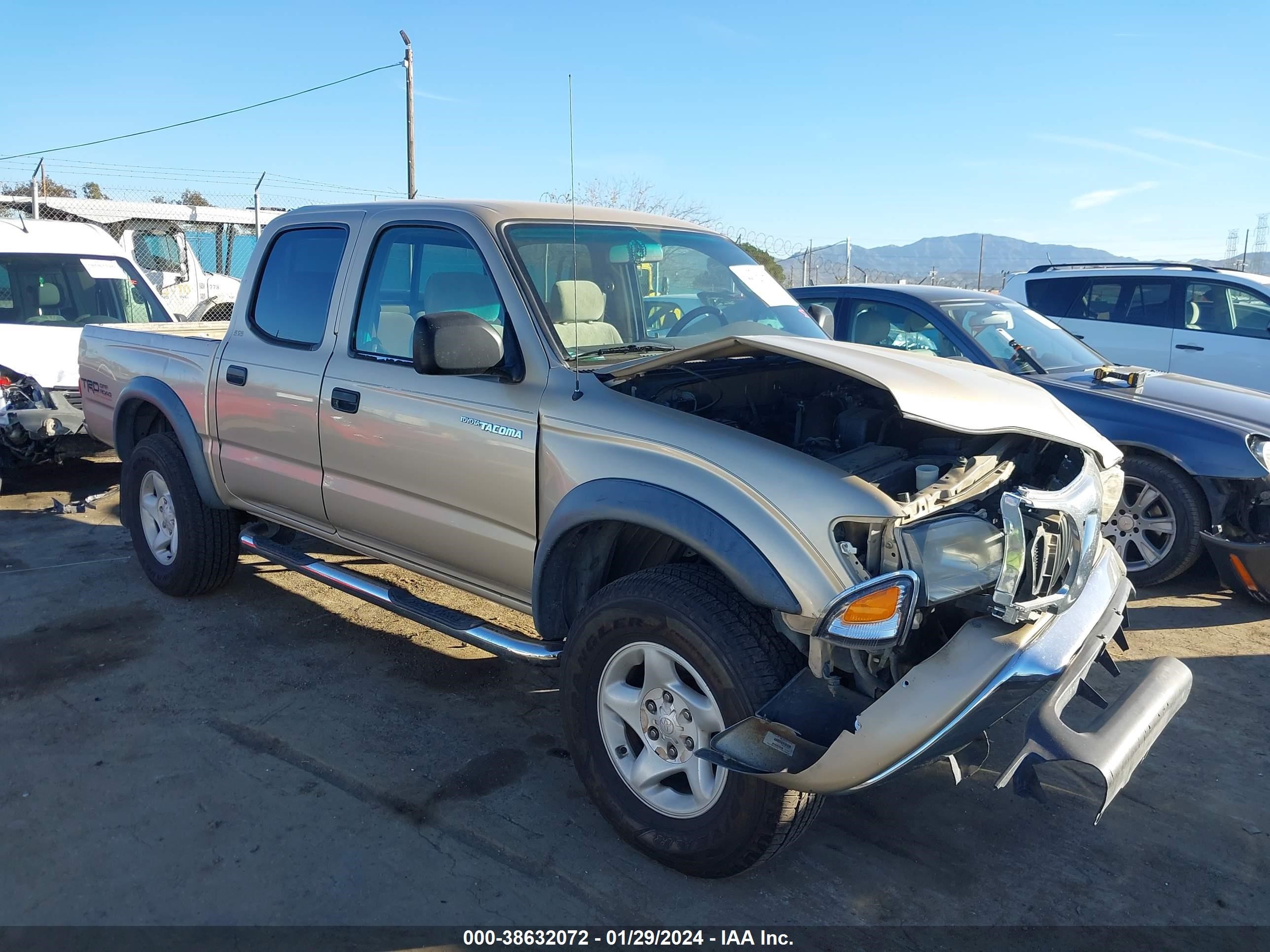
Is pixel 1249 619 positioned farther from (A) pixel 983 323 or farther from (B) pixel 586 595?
(B) pixel 586 595

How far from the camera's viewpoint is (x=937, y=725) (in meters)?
2.46

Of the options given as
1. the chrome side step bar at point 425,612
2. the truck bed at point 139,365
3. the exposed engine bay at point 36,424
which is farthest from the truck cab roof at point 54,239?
the chrome side step bar at point 425,612

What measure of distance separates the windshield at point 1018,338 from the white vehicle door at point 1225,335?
3.14 metres

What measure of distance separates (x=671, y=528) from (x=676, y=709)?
1.80 feet

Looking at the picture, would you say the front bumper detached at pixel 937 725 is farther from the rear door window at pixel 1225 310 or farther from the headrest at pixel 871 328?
the rear door window at pixel 1225 310

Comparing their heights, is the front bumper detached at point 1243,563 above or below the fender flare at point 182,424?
below

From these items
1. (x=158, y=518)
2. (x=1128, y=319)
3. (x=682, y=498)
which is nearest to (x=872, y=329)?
(x=1128, y=319)

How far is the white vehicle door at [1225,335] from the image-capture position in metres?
8.87

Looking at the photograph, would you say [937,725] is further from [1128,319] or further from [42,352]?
[1128,319]

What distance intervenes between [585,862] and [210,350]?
3233 millimetres

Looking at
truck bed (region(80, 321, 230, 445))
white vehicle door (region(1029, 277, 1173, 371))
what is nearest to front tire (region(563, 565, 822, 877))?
truck bed (region(80, 321, 230, 445))

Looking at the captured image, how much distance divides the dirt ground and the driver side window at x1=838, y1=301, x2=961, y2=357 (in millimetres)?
2358

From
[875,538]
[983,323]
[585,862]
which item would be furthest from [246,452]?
[983,323]

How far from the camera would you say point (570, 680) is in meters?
3.11
